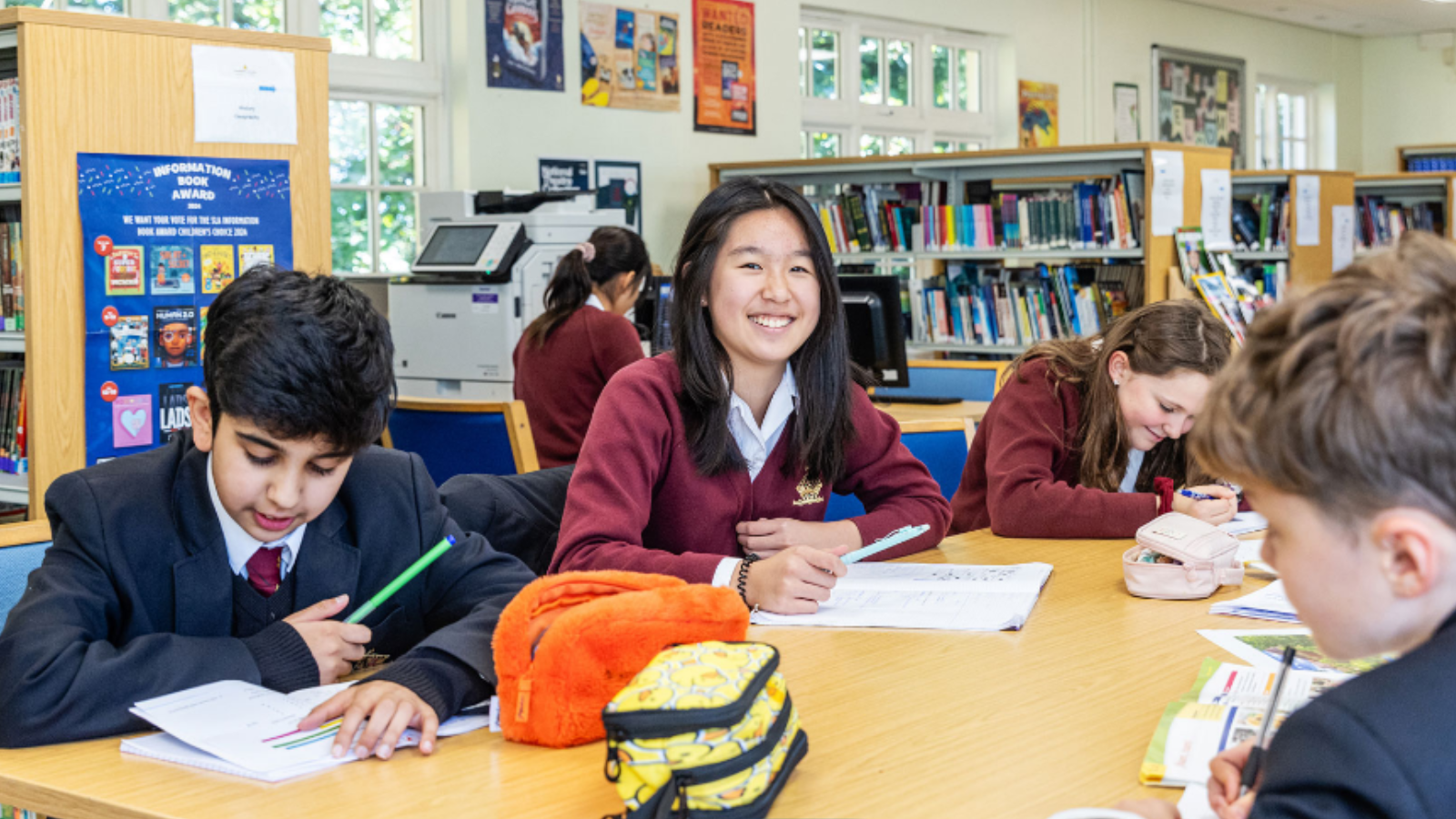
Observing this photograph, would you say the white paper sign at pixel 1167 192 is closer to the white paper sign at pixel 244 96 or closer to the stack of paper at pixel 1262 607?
the white paper sign at pixel 244 96

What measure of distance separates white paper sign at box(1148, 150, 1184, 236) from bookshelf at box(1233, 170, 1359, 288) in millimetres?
1778

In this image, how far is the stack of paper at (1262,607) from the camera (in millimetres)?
1511

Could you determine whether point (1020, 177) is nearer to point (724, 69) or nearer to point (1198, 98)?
point (724, 69)

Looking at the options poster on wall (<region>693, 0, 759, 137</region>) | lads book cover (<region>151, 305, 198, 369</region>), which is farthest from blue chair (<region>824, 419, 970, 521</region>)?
poster on wall (<region>693, 0, 759, 137</region>)

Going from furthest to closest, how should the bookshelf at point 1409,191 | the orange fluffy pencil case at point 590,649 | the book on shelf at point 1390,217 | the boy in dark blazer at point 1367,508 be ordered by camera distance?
the book on shelf at point 1390,217, the bookshelf at point 1409,191, the orange fluffy pencil case at point 590,649, the boy in dark blazer at point 1367,508

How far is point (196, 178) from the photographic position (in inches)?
114

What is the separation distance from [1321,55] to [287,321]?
12.7 meters

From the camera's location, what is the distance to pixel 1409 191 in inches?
314

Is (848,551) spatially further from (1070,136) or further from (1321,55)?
(1321,55)

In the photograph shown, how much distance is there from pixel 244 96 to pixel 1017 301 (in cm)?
357

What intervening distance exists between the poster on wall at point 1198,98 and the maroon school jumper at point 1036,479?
8.50 meters

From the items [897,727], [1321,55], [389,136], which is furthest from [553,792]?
[1321,55]

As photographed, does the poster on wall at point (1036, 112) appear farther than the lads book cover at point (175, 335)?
Yes

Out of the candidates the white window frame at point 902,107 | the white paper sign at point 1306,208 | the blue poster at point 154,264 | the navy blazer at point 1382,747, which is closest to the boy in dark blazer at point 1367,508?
the navy blazer at point 1382,747
